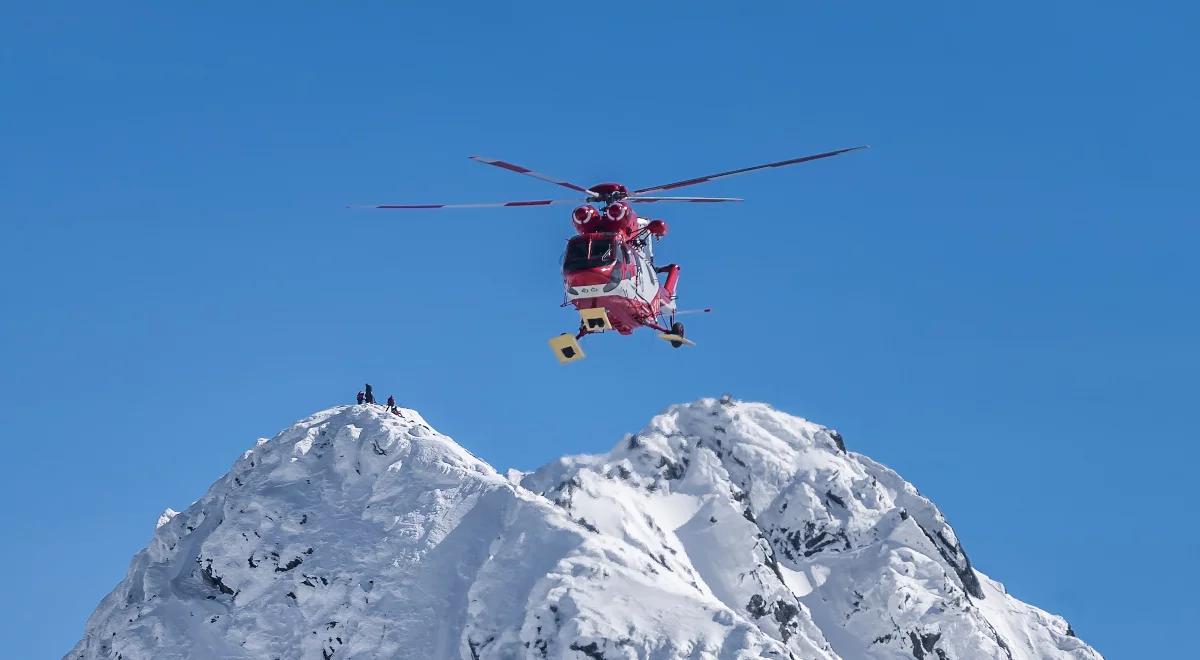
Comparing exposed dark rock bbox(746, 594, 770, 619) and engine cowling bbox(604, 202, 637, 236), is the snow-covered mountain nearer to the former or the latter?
exposed dark rock bbox(746, 594, 770, 619)

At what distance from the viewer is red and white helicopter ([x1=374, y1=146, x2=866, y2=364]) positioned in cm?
7381

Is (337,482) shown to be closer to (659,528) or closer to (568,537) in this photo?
(568,537)

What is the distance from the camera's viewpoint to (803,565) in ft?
557

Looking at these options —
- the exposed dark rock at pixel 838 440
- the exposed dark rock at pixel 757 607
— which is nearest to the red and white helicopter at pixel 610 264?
the exposed dark rock at pixel 757 607

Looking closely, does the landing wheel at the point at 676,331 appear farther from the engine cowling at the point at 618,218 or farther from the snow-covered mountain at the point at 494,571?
the snow-covered mountain at the point at 494,571

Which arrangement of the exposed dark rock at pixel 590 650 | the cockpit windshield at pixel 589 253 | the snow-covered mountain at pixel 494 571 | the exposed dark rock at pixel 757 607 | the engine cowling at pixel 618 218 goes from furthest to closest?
the exposed dark rock at pixel 757 607, the snow-covered mountain at pixel 494 571, the exposed dark rock at pixel 590 650, the engine cowling at pixel 618 218, the cockpit windshield at pixel 589 253

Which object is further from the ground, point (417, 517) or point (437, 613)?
point (417, 517)

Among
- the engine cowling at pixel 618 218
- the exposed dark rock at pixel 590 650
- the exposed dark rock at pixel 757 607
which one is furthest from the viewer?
the exposed dark rock at pixel 757 607

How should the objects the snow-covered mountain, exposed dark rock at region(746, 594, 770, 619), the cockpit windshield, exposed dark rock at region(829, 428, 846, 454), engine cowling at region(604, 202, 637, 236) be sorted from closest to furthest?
the cockpit windshield → engine cowling at region(604, 202, 637, 236) → the snow-covered mountain → exposed dark rock at region(746, 594, 770, 619) → exposed dark rock at region(829, 428, 846, 454)

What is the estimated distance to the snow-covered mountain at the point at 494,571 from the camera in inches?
5094

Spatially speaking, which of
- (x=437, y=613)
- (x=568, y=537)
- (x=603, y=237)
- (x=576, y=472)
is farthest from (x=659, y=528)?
(x=603, y=237)

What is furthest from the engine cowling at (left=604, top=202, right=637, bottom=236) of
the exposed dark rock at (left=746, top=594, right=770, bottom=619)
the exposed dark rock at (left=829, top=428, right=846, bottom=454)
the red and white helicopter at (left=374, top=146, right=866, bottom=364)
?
the exposed dark rock at (left=829, top=428, right=846, bottom=454)

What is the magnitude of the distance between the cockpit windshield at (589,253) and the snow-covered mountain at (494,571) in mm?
59820

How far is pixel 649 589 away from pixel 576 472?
81.8 feet
